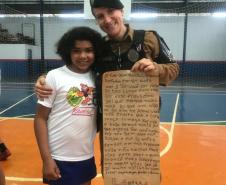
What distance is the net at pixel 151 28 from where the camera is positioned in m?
13.9

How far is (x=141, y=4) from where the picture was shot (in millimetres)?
13672

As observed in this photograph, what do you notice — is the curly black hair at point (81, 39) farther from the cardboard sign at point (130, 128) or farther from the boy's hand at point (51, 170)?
the boy's hand at point (51, 170)

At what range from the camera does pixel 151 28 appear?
14.3m

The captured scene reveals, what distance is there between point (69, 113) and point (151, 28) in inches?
508

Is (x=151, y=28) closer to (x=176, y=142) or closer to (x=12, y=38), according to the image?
(x=12, y=38)

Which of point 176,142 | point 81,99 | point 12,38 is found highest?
point 12,38

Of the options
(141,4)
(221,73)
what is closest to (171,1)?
(141,4)

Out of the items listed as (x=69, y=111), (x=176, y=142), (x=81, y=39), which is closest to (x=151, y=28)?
(x=176, y=142)

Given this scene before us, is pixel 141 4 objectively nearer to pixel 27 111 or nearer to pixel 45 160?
pixel 27 111

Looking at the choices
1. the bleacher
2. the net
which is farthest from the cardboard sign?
the bleacher

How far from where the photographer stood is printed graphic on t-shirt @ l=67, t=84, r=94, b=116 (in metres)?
1.82

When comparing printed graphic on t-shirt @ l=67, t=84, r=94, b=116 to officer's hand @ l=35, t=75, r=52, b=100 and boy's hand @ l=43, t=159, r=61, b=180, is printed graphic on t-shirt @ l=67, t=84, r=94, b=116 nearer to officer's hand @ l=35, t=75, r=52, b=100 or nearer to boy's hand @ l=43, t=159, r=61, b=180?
officer's hand @ l=35, t=75, r=52, b=100

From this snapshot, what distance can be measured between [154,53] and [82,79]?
0.41m

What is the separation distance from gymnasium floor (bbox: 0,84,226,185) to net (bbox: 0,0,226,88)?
6278mm
